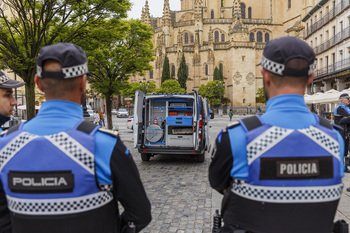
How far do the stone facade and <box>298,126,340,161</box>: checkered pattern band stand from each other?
74723 millimetres

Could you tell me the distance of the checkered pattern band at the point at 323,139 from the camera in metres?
1.82

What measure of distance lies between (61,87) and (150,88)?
66.7 m

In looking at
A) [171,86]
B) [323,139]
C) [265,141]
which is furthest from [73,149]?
[171,86]

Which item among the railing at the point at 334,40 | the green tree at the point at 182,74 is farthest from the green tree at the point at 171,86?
the railing at the point at 334,40

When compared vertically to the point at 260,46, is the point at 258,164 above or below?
below

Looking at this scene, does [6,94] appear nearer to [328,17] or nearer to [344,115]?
[344,115]

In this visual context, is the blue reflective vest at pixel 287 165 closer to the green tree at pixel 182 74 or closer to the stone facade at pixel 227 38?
the green tree at pixel 182 74

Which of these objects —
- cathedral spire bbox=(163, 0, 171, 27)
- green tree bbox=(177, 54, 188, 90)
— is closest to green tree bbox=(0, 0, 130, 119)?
green tree bbox=(177, 54, 188, 90)

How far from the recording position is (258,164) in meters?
1.80

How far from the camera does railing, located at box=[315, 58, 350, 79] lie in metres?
29.6

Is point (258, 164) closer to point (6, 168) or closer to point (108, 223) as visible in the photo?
point (108, 223)

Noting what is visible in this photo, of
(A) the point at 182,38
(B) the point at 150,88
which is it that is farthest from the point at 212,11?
(B) the point at 150,88

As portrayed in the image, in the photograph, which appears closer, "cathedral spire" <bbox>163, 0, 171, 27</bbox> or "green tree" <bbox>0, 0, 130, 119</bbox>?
"green tree" <bbox>0, 0, 130, 119</bbox>

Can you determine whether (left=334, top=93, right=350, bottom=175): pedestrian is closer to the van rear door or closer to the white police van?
the white police van
